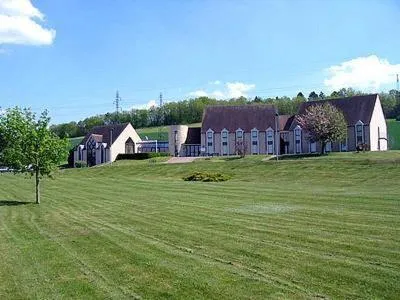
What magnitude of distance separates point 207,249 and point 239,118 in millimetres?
69084

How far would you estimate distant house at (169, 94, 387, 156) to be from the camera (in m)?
67.7

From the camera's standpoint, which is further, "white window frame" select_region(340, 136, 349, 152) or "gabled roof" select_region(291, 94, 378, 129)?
"white window frame" select_region(340, 136, 349, 152)

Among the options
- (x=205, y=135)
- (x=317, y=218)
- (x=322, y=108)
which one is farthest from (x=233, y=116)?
(x=317, y=218)

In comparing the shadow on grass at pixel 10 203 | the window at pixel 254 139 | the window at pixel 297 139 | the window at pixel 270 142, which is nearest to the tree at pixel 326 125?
the window at pixel 297 139

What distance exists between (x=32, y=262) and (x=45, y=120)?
729 inches

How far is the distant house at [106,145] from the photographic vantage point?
8525cm

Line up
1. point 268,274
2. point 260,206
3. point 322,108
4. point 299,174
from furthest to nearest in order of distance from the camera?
1. point 322,108
2. point 299,174
3. point 260,206
4. point 268,274

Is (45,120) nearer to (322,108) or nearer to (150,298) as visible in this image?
(150,298)

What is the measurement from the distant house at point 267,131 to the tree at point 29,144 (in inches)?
1680

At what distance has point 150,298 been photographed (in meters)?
8.09

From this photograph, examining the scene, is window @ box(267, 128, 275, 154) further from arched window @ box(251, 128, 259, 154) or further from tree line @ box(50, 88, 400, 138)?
tree line @ box(50, 88, 400, 138)

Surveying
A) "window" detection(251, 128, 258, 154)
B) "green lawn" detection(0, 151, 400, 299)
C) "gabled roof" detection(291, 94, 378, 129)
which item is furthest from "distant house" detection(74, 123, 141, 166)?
"green lawn" detection(0, 151, 400, 299)

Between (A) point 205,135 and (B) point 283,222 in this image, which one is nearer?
(B) point 283,222

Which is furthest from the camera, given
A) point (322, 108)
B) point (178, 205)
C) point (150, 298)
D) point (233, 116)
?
point (233, 116)
